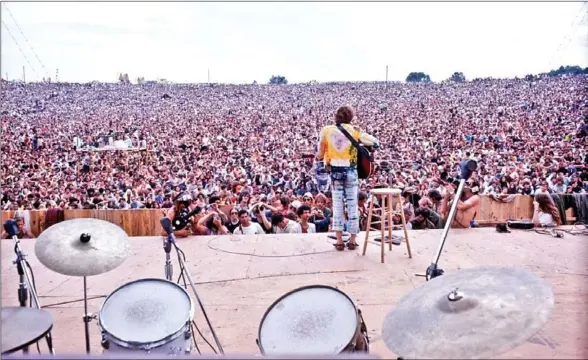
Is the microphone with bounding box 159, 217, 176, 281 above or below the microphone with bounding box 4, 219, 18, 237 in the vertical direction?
below

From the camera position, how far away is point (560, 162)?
13492 millimetres

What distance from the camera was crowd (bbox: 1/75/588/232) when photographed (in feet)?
34.6

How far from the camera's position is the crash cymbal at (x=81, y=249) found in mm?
2543

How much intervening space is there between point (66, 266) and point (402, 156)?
15337 mm

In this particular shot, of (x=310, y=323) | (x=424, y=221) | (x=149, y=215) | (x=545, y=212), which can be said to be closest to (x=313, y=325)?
(x=310, y=323)

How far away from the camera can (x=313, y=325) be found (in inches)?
87.0

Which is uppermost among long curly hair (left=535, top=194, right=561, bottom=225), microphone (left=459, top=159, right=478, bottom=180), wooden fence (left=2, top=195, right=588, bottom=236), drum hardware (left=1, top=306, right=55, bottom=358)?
microphone (left=459, top=159, right=478, bottom=180)

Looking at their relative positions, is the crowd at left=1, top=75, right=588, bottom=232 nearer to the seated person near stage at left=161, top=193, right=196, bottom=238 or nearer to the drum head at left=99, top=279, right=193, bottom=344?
the seated person near stage at left=161, top=193, right=196, bottom=238

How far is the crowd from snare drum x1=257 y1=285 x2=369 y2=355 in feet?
12.4

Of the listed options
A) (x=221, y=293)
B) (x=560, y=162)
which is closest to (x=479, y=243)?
(x=221, y=293)

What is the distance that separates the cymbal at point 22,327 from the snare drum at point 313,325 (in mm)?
870

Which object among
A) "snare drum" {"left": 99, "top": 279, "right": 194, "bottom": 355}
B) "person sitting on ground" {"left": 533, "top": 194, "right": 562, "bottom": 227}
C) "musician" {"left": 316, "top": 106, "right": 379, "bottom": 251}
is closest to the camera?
"snare drum" {"left": 99, "top": 279, "right": 194, "bottom": 355}


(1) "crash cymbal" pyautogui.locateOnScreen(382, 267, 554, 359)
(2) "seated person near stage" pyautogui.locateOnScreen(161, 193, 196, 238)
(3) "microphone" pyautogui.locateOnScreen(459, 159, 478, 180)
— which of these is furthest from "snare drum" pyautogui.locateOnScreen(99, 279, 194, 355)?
(2) "seated person near stage" pyautogui.locateOnScreen(161, 193, 196, 238)

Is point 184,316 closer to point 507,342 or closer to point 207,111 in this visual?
point 507,342
